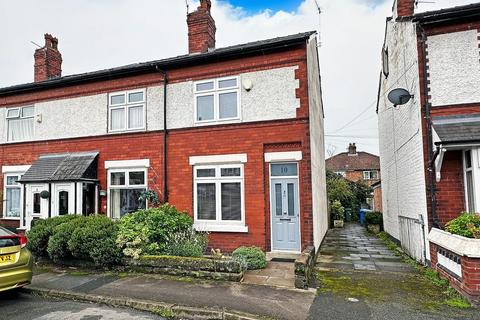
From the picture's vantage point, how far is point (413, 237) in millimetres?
9352

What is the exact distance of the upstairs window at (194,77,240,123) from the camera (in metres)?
10.3

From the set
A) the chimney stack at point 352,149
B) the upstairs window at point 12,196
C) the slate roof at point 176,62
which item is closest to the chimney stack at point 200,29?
the slate roof at point 176,62

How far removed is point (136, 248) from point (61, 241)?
6.26 feet

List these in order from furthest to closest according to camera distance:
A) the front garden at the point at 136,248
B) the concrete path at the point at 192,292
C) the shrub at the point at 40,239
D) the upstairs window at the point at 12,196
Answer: the upstairs window at the point at 12,196 < the shrub at the point at 40,239 < the front garden at the point at 136,248 < the concrete path at the point at 192,292

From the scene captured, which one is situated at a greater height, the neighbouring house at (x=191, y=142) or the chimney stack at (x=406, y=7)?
the chimney stack at (x=406, y=7)

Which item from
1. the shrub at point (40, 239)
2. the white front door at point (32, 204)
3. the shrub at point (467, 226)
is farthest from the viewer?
the white front door at point (32, 204)

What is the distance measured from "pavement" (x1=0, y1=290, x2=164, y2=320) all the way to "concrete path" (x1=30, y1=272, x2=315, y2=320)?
36 centimetres

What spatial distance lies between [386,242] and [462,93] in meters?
7.35

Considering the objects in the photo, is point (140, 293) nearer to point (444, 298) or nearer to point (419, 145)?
point (444, 298)

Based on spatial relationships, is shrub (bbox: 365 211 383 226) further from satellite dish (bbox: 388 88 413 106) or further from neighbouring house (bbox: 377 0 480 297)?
satellite dish (bbox: 388 88 413 106)

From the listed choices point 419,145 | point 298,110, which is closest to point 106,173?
point 298,110

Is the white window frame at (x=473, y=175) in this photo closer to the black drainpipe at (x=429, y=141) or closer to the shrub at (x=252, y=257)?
the black drainpipe at (x=429, y=141)

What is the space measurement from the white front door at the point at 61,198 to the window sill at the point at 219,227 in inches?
178

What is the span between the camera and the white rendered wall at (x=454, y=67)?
788cm
